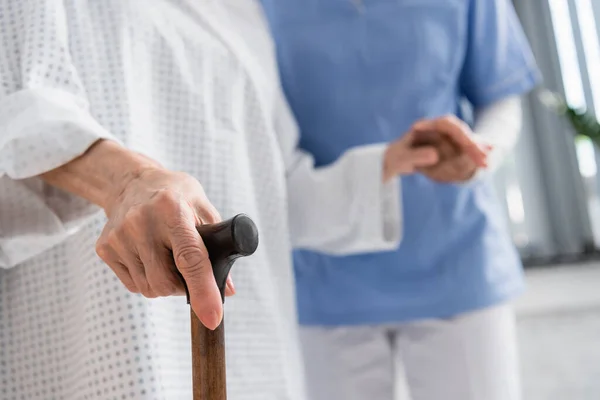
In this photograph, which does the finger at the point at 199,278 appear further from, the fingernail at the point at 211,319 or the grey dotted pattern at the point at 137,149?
the grey dotted pattern at the point at 137,149

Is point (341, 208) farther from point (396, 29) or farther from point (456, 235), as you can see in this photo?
point (396, 29)

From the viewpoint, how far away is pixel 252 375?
0.77 metres

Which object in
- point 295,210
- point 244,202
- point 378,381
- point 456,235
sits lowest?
point 378,381

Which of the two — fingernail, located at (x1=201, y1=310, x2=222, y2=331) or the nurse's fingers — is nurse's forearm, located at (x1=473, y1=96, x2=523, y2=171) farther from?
fingernail, located at (x1=201, y1=310, x2=222, y2=331)

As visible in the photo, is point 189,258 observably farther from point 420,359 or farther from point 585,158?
point 585,158

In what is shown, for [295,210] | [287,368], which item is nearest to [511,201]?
[295,210]

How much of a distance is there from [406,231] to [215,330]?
74 centimetres

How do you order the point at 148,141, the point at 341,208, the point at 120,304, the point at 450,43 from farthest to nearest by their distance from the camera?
the point at 450,43 < the point at 341,208 < the point at 148,141 < the point at 120,304

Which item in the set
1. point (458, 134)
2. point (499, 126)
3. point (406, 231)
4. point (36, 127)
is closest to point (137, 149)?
point (36, 127)

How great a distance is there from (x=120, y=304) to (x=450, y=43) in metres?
0.73

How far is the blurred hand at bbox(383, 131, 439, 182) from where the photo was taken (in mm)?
886

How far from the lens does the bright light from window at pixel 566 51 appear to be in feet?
8.39

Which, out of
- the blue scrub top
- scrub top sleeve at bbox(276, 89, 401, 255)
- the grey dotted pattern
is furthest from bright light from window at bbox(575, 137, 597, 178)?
the grey dotted pattern

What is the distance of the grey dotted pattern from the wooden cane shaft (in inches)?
8.1
